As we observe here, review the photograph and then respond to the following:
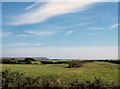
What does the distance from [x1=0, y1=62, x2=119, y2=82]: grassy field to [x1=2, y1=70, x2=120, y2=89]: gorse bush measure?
0.87 feet

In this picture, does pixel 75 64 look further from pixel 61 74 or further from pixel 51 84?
pixel 51 84

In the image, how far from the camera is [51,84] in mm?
16734

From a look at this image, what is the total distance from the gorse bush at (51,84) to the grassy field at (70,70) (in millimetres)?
266

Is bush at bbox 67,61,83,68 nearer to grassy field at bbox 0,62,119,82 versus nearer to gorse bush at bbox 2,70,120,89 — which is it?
grassy field at bbox 0,62,119,82

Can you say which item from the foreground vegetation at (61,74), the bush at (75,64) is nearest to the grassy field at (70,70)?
the foreground vegetation at (61,74)

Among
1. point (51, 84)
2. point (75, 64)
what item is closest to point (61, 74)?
point (51, 84)

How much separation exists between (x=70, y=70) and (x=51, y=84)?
1469 millimetres

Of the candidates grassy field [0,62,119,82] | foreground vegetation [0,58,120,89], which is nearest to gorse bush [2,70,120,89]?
foreground vegetation [0,58,120,89]

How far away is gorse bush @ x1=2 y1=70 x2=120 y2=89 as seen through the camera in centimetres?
1667

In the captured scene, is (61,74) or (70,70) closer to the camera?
(61,74)

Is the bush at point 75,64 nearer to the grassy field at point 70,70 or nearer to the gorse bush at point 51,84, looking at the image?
the grassy field at point 70,70

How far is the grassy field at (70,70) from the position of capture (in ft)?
55.9

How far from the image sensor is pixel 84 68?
57.6ft

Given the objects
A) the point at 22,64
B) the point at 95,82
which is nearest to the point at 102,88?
the point at 95,82
